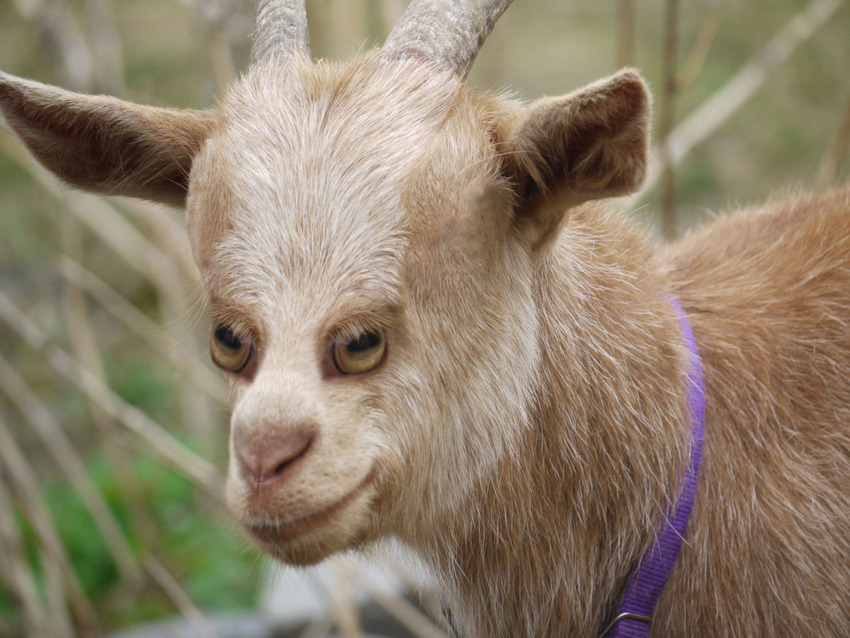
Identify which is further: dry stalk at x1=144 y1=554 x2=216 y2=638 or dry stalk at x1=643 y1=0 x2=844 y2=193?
dry stalk at x1=643 y1=0 x2=844 y2=193

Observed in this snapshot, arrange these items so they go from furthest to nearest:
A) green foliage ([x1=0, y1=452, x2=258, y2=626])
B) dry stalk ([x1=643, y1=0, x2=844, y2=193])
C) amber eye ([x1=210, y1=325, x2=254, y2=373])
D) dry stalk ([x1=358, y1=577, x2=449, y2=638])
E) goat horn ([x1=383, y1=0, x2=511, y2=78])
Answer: green foliage ([x1=0, y1=452, x2=258, y2=626])
dry stalk ([x1=643, y1=0, x2=844, y2=193])
dry stalk ([x1=358, y1=577, x2=449, y2=638])
goat horn ([x1=383, y1=0, x2=511, y2=78])
amber eye ([x1=210, y1=325, x2=254, y2=373])

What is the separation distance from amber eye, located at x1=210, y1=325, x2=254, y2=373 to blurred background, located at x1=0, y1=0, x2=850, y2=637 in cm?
39

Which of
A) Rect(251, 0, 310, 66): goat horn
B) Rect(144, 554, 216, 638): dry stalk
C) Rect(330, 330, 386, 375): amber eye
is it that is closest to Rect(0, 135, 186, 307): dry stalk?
Rect(144, 554, 216, 638): dry stalk

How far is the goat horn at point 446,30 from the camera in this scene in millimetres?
1980

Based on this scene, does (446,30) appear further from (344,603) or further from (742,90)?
(742,90)

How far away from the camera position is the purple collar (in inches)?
84.7

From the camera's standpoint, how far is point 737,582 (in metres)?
2.13

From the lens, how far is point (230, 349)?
74.5 inches

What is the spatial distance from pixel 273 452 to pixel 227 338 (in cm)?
32

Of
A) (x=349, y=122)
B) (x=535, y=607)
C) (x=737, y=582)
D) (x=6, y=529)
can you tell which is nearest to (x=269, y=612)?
(x=6, y=529)

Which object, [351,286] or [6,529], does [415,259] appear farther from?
[6,529]

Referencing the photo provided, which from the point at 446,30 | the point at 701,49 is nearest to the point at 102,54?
the point at 701,49

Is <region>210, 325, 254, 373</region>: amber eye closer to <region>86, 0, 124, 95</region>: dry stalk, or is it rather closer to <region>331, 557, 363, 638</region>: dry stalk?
<region>331, 557, 363, 638</region>: dry stalk

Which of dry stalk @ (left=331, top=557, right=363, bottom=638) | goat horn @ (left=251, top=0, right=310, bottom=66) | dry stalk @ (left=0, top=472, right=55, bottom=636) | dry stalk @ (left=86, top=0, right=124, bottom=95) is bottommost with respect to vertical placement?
dry stalk @ (left=331, top=557, right=363, bottom=638)
